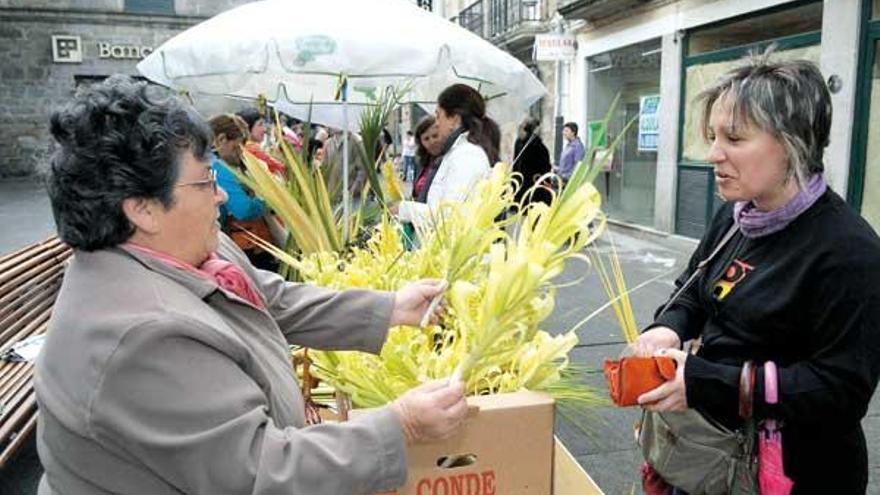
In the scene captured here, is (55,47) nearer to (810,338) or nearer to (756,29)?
(756,29)

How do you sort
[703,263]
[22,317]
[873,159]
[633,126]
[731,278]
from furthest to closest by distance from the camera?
[633,126] → [873,159] → [22,317] → [703,263] → [731,278]

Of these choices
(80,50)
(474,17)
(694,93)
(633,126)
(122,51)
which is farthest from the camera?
(122,51)

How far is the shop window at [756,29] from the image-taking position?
23.3 feet

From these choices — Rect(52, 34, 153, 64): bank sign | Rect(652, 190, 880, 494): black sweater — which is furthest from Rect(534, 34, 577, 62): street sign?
Rect(52, 34, 153, 64): bank sign

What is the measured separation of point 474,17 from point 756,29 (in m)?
11.7

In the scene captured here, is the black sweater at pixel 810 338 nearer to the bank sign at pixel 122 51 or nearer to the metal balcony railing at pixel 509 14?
the metal balcony railing at pixel 509 14

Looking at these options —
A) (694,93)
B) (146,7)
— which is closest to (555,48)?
(694,93)

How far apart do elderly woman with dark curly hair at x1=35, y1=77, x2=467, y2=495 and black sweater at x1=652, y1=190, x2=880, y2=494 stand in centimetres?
74

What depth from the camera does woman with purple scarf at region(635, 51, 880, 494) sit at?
1.41 metres

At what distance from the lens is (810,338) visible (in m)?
1.45

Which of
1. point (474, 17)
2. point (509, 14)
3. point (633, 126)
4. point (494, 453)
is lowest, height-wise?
point (494, 453)

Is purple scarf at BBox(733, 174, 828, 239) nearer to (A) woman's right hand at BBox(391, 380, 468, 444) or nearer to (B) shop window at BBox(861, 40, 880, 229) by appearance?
(A) woman's right hand at BBox(391, 380, 468, 444)

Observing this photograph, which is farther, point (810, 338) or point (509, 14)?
point (509, 14)

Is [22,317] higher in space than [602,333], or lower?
higher
